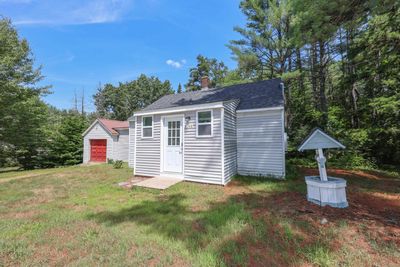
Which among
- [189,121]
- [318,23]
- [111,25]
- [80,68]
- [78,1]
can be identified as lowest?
[189,121]

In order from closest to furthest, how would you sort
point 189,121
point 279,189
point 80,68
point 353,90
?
1. point 279,189
2. point 189,121
3. point 353,90
4. point 80,68

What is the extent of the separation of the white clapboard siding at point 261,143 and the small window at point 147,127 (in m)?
3.96

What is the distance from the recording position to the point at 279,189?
6121mm

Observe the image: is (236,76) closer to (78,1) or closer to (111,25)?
(111,25)

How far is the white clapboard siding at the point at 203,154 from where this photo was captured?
6.88m

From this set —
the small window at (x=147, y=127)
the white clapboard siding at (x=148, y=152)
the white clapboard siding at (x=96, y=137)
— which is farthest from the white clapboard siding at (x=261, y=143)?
the white clapboard siding at (x=96, y=137)

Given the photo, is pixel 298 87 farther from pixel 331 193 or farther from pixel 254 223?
pixel 254 223

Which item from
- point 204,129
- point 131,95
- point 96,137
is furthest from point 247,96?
point 131,95

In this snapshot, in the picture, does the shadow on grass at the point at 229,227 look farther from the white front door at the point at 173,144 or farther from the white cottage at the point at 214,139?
the white front door at the point at 173,144

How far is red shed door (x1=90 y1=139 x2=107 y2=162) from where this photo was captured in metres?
16.0

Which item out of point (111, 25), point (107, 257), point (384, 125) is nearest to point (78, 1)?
point (111, 25)

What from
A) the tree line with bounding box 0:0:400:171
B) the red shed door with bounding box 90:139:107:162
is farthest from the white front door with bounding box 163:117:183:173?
the red shed door with bounding box 90:139:107:162

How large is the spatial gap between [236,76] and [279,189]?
1379cm

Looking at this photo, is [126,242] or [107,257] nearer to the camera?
[107,257]
